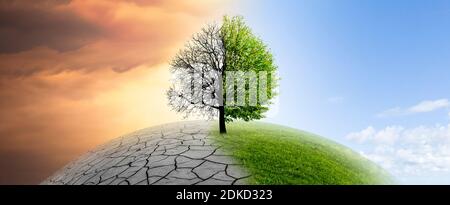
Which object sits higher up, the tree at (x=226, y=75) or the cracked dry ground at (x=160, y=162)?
the tree at (x=226, y=75)

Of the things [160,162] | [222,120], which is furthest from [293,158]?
[160,162]

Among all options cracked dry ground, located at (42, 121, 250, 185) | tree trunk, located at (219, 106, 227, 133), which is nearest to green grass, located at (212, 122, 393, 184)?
→ tree trunk, located at (219, 106, 227, 133)

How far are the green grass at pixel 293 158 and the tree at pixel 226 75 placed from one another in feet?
1.94

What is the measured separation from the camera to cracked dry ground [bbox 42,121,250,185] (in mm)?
6688

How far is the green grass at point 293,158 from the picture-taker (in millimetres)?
6906

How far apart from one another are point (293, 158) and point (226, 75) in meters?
2.56

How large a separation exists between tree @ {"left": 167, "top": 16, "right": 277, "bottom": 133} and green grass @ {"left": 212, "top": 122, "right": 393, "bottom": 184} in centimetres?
59

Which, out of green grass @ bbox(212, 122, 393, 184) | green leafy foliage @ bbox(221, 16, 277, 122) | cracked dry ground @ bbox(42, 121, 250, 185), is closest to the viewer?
cracked dry ground @ bbox(42, 121, 250, 185)

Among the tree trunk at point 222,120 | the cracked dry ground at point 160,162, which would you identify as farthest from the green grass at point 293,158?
the cracked dry ground at point 160,162

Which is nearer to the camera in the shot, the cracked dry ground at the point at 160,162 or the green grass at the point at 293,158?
the cracked dry ground at the point at 160,162

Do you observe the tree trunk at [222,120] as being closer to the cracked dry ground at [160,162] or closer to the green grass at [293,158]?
the green grass at [293,158]

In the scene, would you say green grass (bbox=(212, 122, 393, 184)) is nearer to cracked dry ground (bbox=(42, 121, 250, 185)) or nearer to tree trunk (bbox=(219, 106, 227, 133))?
tree trunk (bbox=(219, 106, 227, 133))
